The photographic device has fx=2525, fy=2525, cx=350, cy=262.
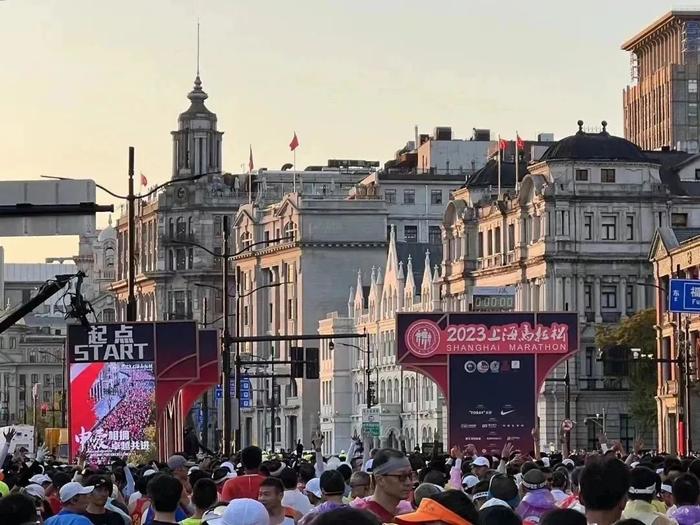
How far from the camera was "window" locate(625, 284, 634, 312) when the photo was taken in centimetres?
12312

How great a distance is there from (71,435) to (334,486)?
34.2 metres

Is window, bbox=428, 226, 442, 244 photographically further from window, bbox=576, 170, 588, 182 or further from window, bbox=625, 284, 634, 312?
window, bbox=576, 170, 588, 182

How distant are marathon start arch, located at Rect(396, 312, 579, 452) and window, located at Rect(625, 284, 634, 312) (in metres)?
65.3

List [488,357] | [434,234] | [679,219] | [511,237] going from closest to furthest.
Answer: [488,357] → [679,219] → [511,237] → [434,234]

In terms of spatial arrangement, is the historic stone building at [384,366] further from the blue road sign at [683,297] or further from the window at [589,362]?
the blue road sign at [683,297]

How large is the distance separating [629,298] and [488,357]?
6758cm

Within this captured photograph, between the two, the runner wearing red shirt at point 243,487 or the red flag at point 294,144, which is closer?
the runner wearing red shirt at point 243,487

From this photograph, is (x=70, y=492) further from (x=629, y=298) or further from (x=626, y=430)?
(x=629, y=298)

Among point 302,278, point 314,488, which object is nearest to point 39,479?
point 314,488

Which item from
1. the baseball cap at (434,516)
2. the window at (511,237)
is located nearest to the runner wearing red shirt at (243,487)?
the baseball cap at (434,516)

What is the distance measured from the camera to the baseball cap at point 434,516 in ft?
41.1

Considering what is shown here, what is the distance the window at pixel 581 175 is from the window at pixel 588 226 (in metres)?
1.85

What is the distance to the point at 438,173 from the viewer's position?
17850cm

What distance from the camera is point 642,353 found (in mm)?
112625
